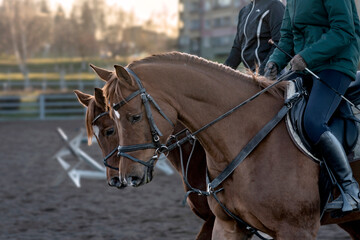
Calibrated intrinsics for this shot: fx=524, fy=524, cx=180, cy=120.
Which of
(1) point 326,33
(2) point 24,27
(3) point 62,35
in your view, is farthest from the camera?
(2) point 24,27

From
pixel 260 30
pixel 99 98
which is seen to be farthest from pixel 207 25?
pixel 99 98

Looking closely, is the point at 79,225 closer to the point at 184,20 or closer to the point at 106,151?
the point at 106,151

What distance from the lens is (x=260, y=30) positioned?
449 cm

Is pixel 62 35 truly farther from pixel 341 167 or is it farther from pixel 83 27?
pixel 341 167

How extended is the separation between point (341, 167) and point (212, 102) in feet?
2.92

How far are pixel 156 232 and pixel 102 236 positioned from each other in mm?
620

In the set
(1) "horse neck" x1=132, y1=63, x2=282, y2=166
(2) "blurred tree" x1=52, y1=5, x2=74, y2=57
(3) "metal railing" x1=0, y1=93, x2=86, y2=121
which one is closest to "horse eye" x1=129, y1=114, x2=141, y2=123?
(1) "horse neck" x1=132, y1=63, x2=282, y2=166

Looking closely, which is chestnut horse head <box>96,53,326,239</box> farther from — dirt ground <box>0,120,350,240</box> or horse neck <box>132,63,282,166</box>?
dirt ground <box>0,120,350,240</box>

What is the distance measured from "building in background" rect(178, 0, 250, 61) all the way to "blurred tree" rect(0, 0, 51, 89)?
9431mm

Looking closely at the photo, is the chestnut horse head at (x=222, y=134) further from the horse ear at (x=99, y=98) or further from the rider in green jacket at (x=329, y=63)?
the horse ear at (x=99, y=98)

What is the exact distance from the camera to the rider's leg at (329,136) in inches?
126

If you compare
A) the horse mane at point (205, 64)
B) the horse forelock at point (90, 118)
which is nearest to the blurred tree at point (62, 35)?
the horse forelock at point (90, 118)

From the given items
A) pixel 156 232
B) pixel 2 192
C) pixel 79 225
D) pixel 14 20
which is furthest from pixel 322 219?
pixel 14 20

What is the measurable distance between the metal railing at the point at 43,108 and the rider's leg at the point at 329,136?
2076cm
